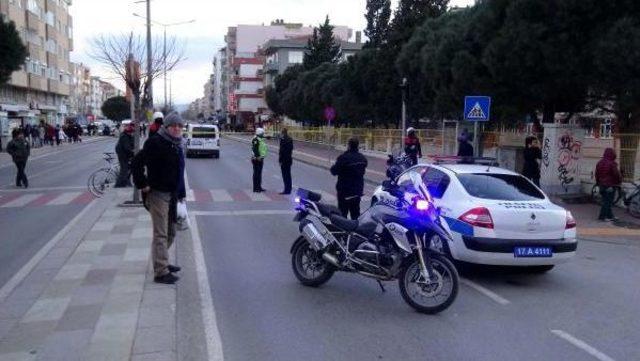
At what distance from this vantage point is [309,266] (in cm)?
788

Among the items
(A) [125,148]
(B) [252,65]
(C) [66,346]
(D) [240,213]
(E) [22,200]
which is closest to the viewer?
(C) [66,346]

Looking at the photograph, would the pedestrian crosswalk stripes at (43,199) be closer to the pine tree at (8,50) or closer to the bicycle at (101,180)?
the bicycle at (101,180)

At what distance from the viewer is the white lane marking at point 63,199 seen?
15938mm

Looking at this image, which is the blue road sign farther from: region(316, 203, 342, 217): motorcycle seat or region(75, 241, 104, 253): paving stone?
region(75, 241, 104, 253): paving stone

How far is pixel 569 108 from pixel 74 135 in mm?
47434

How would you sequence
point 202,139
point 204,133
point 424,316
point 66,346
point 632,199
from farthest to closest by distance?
point 204,133, point 202,139, point 632,199, point 424,316, point 66,346

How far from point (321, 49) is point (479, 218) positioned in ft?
215

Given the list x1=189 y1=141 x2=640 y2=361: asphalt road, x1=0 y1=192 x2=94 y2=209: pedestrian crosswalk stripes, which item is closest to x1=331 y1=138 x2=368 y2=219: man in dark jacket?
x1=189 y1=141 x2=640 y2=361: asphalt road

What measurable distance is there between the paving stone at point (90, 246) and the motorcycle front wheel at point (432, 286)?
486cm

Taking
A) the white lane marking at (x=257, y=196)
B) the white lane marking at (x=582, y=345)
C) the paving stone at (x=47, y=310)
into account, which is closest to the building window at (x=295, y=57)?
the white lane marking at (x=257, y=196)

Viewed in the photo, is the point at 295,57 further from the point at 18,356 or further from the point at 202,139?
the point at 18,356

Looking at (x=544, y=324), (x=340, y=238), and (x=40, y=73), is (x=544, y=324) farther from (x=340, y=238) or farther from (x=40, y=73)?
(x=40, y=73)

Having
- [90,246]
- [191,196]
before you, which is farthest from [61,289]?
[191,196]

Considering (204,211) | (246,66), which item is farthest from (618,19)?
(246,66)
